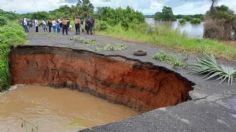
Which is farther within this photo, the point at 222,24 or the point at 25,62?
the point at 222,24

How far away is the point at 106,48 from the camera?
15773 mm

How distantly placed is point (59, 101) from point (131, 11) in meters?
17.3

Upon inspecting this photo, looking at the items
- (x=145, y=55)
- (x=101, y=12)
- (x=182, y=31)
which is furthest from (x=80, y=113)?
(x=101, y=12)

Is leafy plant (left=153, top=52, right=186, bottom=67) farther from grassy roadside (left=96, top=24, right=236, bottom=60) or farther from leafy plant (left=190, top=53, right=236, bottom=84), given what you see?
grassy roadside (left=96, top=24, right=236, bottom=60)

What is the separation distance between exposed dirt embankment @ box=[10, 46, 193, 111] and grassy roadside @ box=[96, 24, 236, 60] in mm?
4214

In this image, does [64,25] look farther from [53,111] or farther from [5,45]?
[53,111]

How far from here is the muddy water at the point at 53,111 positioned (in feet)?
36.8

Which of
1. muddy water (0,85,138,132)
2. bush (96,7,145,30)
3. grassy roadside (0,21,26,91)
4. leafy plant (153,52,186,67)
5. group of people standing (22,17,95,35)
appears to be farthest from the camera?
bush (96,7,145,30)

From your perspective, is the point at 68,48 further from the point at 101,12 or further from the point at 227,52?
the point at 101,12

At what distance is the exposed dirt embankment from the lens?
12.5 m

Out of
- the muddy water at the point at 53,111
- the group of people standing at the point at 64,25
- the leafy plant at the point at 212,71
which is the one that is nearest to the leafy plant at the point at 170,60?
the leafy plant at the point at 212,71

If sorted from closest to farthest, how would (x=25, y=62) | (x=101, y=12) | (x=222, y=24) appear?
(x=25, y=62) → (x=222, y=24) → (x=101, y=12)

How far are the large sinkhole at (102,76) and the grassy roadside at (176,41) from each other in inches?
166

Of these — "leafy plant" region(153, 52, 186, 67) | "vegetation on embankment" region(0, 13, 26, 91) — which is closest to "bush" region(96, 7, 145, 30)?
"vegetation on embankment" region(0, 13, 26, 91)
